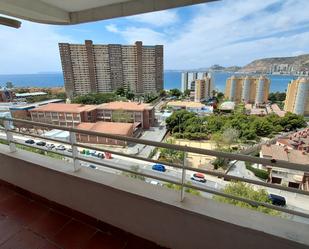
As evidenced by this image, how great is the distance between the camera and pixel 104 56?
14234mm

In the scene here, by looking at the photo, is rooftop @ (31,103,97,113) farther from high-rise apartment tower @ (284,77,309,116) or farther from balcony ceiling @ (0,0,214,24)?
high-rise apartment tower @ (284,77,309,116)

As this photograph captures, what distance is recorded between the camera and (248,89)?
2181 centimetres

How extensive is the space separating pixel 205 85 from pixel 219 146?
49.2 ft

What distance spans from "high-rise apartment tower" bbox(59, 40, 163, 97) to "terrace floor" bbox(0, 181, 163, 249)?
1138 cm

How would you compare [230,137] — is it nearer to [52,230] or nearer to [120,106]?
[120,106]

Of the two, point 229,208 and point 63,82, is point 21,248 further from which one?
point 63,82

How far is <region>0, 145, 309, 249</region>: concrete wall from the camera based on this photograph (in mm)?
774

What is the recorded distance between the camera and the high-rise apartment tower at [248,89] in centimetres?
1972

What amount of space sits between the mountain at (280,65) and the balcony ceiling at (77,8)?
11.3m

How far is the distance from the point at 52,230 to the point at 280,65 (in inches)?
679

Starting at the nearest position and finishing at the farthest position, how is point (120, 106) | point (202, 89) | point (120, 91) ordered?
point (120, 106) → point (120, 91) → point (202, 89)

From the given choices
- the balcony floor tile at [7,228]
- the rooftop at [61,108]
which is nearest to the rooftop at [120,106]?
the rooftop at [61,108]

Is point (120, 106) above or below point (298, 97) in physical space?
below

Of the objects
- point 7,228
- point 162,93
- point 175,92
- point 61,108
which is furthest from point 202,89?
point 7,228
